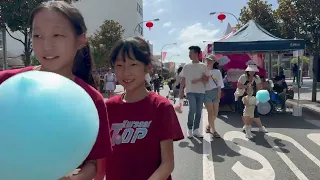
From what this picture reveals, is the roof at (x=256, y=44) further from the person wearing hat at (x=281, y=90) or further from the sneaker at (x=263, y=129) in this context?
the sneaker at (x=263, y=129)

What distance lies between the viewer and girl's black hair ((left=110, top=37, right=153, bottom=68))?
5.58 feet

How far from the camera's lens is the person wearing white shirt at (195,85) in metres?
6.46

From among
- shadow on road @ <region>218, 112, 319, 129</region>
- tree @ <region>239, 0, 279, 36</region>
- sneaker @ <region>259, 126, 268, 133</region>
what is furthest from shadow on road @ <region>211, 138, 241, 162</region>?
tree @ <region>239, 0, 279, 36</region>

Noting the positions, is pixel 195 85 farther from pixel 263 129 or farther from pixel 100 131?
pixel 100 131

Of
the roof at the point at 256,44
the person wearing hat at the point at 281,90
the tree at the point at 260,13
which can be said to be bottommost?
the person wearing hat at the point at 281,90

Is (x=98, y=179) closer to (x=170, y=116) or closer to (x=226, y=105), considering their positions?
(x=170, y=116)

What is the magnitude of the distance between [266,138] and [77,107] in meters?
6.06

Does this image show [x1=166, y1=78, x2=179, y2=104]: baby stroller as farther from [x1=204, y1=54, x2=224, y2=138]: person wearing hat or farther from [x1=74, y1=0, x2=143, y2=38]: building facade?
[x1=74, y1=0, x2=143, y2=38]: building facade

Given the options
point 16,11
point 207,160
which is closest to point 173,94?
point 16,11

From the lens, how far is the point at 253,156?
17.3ft

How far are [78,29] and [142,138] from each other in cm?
58

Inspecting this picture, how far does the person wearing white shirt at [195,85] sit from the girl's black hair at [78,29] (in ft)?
16.0

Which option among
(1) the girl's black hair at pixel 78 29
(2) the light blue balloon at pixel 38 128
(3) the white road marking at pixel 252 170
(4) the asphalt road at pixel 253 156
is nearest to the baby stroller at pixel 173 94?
(4) the asphalt road at pixel 253 156

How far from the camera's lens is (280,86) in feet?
33.8
